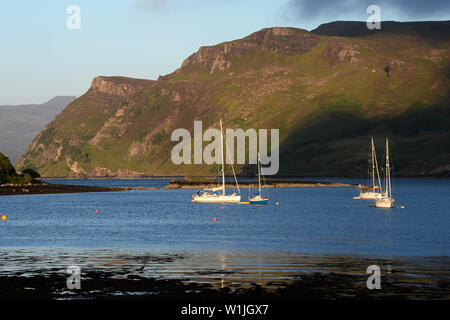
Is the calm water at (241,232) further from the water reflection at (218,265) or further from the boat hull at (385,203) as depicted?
the boat hull at (385,203)

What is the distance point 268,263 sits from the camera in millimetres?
48094

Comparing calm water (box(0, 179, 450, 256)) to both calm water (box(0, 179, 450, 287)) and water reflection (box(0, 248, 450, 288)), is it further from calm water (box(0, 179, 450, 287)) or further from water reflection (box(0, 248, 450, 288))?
water reflection (box(0, 248, 450, 288))

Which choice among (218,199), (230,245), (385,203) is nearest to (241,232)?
(230,245)

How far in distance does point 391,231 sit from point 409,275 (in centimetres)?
4044

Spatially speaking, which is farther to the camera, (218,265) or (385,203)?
(385,203)

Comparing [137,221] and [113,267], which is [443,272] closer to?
[113,267]

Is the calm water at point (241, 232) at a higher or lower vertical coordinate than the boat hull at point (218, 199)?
lower

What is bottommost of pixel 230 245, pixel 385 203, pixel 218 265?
pixel 230 245

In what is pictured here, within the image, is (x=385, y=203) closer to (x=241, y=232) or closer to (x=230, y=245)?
(x=241, y=232)

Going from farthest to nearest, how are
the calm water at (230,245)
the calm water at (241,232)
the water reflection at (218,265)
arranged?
the calm water at (241,232)
the calm water at (230,245)
the water reflection at (218,265)

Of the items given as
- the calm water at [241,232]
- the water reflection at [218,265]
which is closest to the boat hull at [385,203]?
the calm water at [241,232]

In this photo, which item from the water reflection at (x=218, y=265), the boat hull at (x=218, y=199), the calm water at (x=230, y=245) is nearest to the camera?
the water reflection at (x=218, y=265)

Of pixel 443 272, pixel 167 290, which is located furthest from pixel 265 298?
pixel 443 272

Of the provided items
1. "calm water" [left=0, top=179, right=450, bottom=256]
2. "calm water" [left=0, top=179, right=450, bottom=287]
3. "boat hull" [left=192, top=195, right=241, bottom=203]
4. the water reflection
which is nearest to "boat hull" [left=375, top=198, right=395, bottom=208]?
"calm water" [left=0, top=179, right=450, bottom=256]
